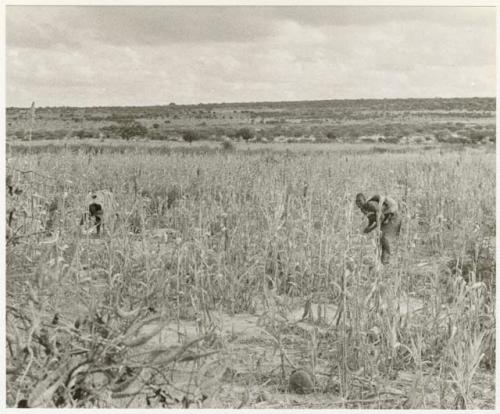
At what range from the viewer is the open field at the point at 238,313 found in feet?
8.70

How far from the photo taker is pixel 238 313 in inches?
156

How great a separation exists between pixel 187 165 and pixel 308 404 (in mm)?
4454

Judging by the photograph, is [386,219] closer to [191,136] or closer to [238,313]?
[238,313]

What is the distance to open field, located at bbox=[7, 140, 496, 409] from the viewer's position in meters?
2.65

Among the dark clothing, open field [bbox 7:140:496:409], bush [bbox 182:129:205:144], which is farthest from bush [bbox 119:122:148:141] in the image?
the dark clothing

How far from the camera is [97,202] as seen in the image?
457 centimetres

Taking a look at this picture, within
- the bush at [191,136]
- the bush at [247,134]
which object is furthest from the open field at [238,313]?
the bush at [247,134]

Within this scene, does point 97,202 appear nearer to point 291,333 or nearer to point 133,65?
point 133,65

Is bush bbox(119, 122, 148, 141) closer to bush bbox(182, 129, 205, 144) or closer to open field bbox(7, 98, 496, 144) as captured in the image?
open field bbox(7, 98, 496, 144)

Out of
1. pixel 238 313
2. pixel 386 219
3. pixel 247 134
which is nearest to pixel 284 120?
pixel 247 134

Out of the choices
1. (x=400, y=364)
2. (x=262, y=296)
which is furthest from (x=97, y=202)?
(x=400, y=364)

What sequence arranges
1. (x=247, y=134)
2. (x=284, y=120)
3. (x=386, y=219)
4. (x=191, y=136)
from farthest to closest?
(x=284, y=120) < (x=247, y=134) < (x=191, y=136) < (x=386, y=219)

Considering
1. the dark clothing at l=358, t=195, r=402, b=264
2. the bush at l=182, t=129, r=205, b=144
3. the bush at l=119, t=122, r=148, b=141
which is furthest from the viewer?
the bush at l=182, t=129, r=205, b=144

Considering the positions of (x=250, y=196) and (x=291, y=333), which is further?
(x=250, y=196)
